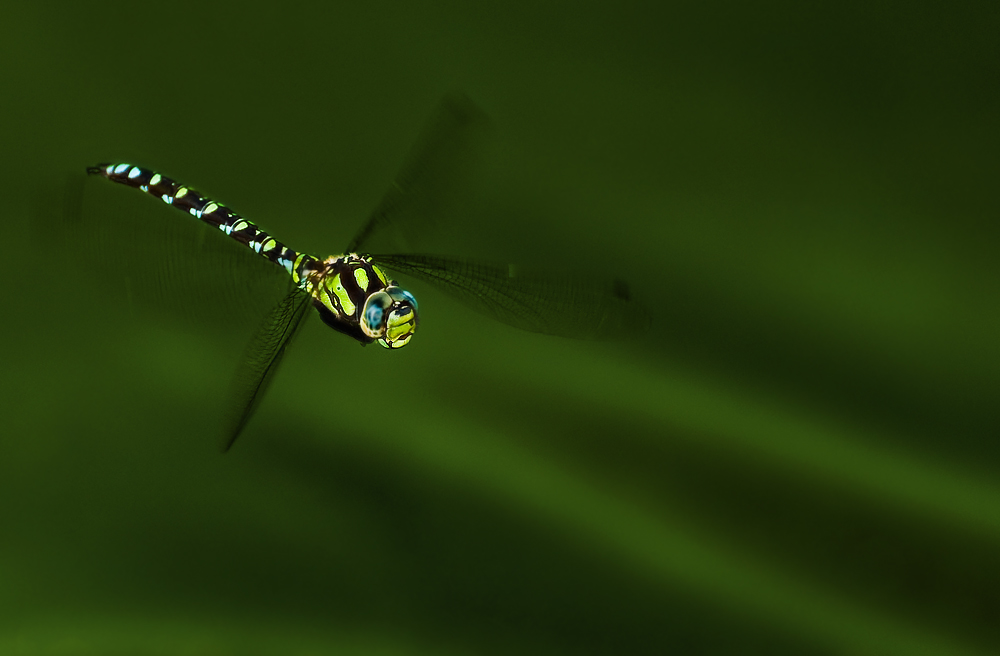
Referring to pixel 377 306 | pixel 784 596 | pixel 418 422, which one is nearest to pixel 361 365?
pixel 418 422

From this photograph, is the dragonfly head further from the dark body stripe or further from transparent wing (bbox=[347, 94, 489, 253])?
transparent wing (bbox=[347, 94, 489, 253])

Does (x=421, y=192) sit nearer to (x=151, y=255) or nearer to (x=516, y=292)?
(x=516, y=292)

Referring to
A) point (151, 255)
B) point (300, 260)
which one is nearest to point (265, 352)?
point (300, 260)

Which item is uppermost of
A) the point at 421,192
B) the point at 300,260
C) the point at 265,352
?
the point at 421,192

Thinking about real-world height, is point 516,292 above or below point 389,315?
above

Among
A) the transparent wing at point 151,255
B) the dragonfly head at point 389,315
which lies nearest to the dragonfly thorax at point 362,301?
the dragonfly head at point 389,315

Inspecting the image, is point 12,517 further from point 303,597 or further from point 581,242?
point 581,242
